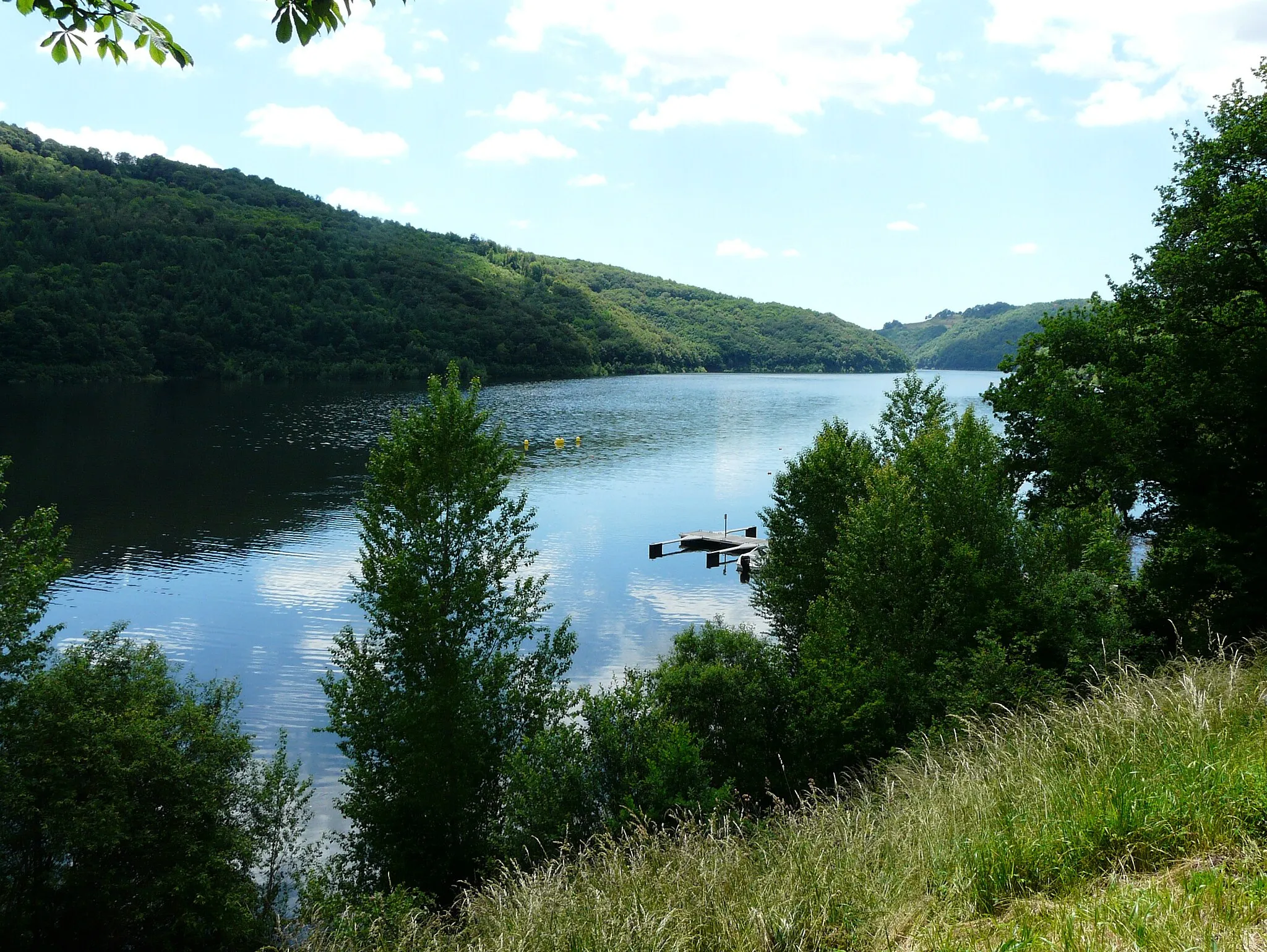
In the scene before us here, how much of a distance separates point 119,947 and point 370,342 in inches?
5061

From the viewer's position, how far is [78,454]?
62.6 metres

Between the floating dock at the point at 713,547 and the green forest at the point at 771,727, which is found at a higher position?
the green forest at the point at 771,727

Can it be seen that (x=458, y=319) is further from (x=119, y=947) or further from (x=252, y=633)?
(x=119, y=947)

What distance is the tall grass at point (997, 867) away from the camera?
5.07 metres

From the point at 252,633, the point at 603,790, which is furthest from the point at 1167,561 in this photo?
the point at 252,633

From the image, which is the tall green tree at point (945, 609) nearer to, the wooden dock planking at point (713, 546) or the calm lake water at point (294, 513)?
the calm lake water at point (294, 513)

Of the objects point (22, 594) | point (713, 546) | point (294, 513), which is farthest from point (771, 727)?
point (294, 513)

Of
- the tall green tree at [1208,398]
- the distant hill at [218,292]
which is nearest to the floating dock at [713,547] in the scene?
the tall green tree at [1208,398]

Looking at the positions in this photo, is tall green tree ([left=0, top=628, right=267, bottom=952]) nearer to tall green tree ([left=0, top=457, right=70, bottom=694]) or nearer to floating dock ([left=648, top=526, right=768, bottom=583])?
tall green tree ([left=0, top=457, right=70, bottom=694])

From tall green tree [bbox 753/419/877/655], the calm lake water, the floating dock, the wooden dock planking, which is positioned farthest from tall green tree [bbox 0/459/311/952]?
the wooden dock planking

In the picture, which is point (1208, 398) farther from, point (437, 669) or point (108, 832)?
point (108, 832)

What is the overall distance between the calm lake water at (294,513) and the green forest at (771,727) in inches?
200

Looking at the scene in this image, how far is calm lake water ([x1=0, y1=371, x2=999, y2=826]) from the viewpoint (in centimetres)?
3266

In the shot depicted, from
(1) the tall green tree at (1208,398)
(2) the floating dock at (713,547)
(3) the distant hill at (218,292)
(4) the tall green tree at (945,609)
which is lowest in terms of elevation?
(2) the floating dock at (713,547)
